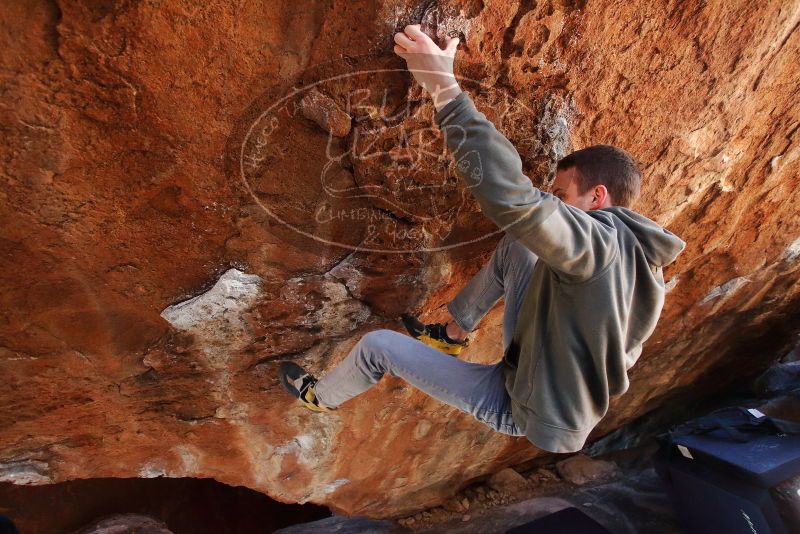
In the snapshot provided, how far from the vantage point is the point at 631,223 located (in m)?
1.02

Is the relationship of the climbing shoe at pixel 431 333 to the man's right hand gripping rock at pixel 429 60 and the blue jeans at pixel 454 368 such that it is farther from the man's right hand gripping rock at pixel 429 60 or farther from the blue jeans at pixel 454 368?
the man's right hand gripping rock at pixel 429 60

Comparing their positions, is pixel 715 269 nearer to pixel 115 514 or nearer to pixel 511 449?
pixel 511 449

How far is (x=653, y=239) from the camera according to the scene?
1.01 metres

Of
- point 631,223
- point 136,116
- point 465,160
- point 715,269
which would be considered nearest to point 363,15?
point 465,160

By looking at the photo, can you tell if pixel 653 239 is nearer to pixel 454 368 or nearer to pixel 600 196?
pixel 600 196

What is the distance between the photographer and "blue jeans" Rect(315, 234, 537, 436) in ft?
4.48

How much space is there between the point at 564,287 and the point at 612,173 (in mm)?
393

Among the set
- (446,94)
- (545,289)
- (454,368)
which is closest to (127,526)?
(454,368)

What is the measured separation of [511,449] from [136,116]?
3068 mm

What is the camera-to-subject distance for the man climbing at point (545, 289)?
0.88m

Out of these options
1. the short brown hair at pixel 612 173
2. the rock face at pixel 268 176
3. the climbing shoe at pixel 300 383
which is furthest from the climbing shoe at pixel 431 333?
the short brown hair at pixel 612 173

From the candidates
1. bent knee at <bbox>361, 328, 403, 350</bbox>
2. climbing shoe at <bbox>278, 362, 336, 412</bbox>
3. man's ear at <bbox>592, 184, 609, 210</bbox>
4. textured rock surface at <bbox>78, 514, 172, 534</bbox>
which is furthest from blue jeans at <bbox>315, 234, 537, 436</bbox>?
textured rock surface at <bbox>78, 514, 172, 534</bbox>

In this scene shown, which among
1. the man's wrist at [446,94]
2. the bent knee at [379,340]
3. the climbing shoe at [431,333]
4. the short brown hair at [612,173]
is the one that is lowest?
the climbing shoe at [431,333]

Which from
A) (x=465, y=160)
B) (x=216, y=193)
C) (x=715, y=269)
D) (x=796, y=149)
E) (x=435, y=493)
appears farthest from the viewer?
(x=435, y=493)
